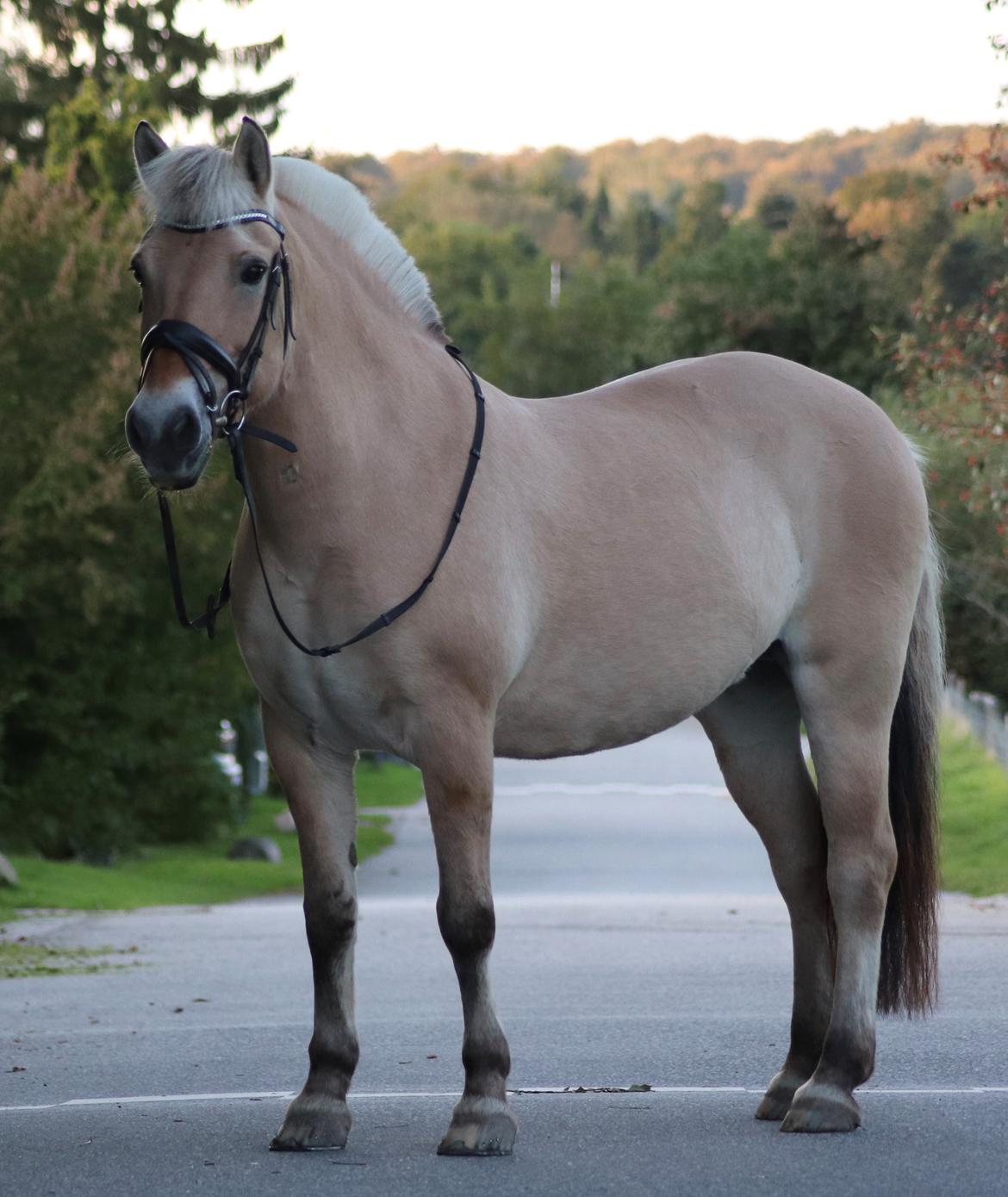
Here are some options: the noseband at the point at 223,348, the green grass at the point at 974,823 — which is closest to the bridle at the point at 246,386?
the noseband at the point at 223,348

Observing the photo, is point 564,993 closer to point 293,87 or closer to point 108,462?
point 108,462

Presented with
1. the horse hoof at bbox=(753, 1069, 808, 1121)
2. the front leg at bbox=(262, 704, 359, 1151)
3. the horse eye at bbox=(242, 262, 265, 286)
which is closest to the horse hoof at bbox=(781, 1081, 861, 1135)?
the horse hoof at bbox=(753, 1069, 808, 1121)

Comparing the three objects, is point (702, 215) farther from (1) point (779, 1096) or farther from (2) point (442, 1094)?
(1) point (779, 1096)

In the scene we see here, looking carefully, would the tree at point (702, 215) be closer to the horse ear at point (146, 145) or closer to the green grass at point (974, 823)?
the green grass at point (974, 823)

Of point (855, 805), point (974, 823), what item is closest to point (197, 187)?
point (855, 805)

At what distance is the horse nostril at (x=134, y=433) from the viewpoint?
15.0ft

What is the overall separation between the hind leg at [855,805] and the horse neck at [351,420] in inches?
55.5

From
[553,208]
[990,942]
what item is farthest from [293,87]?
[553,208]

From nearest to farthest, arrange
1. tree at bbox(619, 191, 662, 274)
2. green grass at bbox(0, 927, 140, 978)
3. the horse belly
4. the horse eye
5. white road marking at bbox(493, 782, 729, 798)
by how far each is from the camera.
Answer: the horse eye < the horse belly < green grass at bbox(0, 927, 140, 978) < white road marking at bbox(493, 782, 729, 798) < tree at bbox(619, 191, 662, 274)

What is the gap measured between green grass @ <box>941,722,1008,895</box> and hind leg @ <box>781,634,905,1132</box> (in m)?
8.12

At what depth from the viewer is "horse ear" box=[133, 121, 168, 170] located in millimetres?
5094

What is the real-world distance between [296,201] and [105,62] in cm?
2963

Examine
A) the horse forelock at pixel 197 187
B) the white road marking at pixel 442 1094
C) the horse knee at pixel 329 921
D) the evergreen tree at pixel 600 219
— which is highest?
the horse forelock at pixel 197 187

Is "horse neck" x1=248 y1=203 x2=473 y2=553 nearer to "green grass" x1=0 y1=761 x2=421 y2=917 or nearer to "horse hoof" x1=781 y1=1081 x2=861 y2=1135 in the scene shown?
"horse hoof" x1=781 y1=1081 x2=861 y2=1135
